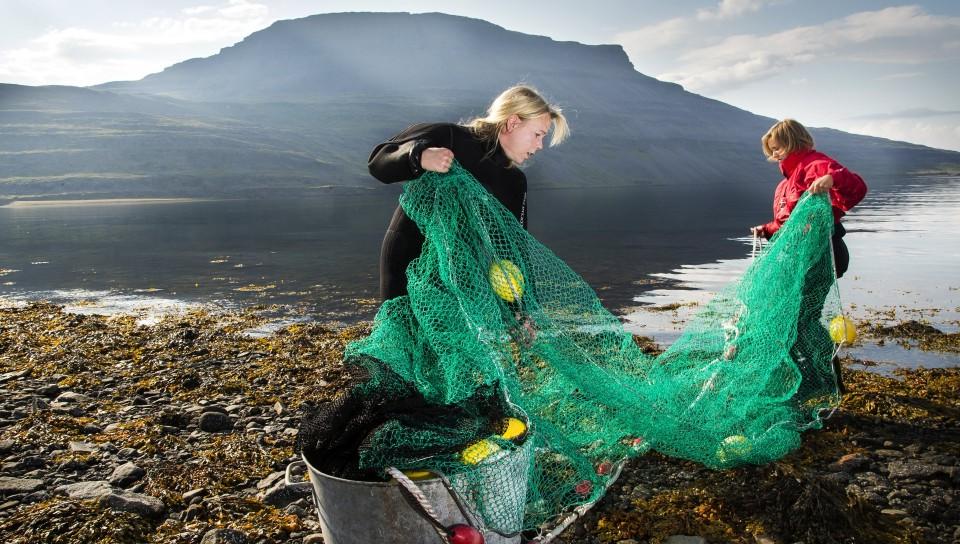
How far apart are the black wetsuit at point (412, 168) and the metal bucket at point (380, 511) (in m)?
1.19

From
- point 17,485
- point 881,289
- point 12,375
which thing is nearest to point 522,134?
point 17,485

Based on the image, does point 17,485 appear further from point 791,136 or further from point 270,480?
point 791,136

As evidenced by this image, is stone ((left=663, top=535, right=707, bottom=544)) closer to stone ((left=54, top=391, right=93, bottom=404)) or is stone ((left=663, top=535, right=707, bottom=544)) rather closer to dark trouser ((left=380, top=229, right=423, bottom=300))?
dark trouser ((left=380, top=229, right=423, bottom=300))

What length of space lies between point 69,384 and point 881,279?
14268mm

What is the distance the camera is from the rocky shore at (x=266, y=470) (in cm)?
395

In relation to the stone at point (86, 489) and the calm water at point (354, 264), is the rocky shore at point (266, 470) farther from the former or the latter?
the calm water at point (354, 264)

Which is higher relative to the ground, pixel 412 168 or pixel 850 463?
pixel 412 168

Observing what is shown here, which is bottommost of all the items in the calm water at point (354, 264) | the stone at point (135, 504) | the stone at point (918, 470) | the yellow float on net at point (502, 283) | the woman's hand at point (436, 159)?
the calm water at point (354, 264)

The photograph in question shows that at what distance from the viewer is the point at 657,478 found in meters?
4.59

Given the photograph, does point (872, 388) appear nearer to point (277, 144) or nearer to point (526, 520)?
point (526, 520)

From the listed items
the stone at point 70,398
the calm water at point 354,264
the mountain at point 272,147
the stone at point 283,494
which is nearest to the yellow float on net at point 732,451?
the stone at point 283,494

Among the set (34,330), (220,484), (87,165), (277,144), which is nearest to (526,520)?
(220,484)

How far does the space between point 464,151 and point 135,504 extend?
294 cm

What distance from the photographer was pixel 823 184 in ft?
17.9
